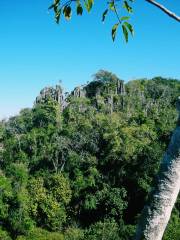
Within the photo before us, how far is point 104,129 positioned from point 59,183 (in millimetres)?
9745

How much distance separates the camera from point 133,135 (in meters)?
31.2

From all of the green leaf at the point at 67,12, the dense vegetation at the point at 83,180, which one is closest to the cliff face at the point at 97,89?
the dense vegetation at the point at 83,180

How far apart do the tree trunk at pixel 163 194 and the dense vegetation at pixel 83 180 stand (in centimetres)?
1419

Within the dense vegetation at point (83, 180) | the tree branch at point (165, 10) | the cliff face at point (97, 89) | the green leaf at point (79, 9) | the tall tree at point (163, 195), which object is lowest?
the dense vegetation at point (83, 180)

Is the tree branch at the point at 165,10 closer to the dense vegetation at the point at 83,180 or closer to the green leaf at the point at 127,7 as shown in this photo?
the green leaf at the point at 127,7

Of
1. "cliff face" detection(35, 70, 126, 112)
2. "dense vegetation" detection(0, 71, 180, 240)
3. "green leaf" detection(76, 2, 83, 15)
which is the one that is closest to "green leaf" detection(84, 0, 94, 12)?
"green leaf" detection(76, 2, 83, 15)

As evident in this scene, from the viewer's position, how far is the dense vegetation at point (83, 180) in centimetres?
2334

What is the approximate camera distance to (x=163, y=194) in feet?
5.13

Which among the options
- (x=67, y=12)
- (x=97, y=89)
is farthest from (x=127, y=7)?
(x=97, y=89)

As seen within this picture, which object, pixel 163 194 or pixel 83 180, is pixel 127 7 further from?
pixel 83 180

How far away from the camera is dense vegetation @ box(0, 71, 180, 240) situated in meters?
23.3

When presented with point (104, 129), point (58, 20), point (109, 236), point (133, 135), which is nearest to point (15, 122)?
point (104, 129)

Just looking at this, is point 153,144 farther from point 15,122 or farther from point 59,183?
point 15,122

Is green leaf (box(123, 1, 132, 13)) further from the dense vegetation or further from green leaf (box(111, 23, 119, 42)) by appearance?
the dense vegetation
